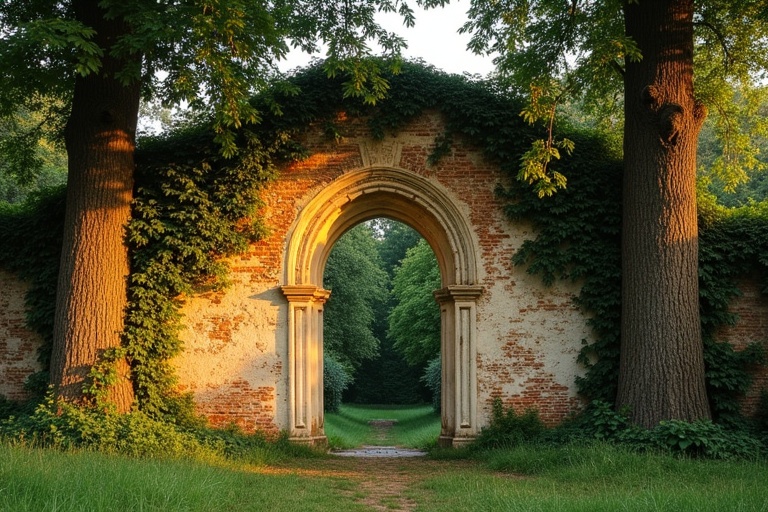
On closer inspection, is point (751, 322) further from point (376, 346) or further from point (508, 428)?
point (376, 346)

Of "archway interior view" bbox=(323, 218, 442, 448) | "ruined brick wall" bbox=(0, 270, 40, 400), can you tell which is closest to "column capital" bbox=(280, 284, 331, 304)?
"ruined brick wall" bbox=(0, 270, 40, 400)

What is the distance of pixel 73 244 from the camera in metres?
10.6

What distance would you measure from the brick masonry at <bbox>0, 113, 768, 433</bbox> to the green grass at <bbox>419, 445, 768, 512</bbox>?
155 centimetres

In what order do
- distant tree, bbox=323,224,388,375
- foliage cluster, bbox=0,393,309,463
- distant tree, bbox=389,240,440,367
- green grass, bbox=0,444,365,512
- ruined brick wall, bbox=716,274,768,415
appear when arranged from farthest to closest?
1. distant tree, bbox=323,224,388,375
2. distant tree, bbox=389,240,440,367
3. ruined brick wall, bbox=716,274,768,415
4. foliage cluster, bbox=0,393,309,463
5. green grass, bbox=0,444,365,512

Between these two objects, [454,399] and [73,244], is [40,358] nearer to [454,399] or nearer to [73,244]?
[73,244]

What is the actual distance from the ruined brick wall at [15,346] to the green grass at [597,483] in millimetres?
6959

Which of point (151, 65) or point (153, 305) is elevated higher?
point (151, 65)

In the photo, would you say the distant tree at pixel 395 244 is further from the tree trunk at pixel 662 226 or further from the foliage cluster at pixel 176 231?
the tree trunk at pixel 662 226

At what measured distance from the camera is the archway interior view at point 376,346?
2486 centimetres

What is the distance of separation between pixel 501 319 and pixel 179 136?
5853mm

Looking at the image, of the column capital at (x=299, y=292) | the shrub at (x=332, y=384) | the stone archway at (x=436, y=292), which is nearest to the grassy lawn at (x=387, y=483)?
the stone archway at (x=436, y=292)

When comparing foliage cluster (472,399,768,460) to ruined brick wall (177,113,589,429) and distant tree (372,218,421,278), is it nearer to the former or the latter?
ruined brick wall (177,113,589,429)

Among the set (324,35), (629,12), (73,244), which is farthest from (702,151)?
(73,244)

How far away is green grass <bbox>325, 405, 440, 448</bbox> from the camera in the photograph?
16.4 m
